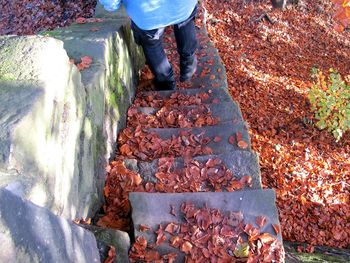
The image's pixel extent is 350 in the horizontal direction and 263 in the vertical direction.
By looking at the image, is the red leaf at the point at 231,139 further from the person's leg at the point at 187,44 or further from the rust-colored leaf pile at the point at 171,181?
the person's leg at the point at 187,44

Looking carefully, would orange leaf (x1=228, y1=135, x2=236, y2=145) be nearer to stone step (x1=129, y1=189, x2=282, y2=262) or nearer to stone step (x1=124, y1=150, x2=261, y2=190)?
stone step (x1=124, y1=150, x2=261, y2=190)

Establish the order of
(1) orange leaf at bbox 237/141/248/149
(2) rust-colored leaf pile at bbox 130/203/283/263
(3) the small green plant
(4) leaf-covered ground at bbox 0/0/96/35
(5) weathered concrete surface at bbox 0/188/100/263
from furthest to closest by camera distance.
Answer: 1. (4) leaf-covered ground at bbox 0/0/96/35
2. (3) the small green plant
3. (1) orange leaf at bbox 237/141/248/149
4. (2) rust-colored leaf pile at bbox 130/203/283/263
5. (5) weathered concrete surface at bbox 0/188/100/263

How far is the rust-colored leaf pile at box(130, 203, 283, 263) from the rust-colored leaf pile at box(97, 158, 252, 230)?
0.48 m

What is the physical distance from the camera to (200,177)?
3.02 m

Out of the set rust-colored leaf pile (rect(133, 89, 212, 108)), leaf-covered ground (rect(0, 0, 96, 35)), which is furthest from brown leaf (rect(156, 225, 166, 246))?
leaf-covered ground (rect(0, 0, 96, 35))

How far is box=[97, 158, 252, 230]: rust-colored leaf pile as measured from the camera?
9.60 feet

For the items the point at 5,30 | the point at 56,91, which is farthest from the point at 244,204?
the point at 5,30

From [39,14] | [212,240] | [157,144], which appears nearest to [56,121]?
[212,240]

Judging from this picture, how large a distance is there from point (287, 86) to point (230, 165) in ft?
15.3

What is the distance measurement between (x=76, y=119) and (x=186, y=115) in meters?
1.76

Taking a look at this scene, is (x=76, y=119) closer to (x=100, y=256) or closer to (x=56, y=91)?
(x=56, y=91)

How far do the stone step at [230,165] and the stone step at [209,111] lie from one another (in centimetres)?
92

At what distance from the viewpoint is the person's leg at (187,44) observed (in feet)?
13.9

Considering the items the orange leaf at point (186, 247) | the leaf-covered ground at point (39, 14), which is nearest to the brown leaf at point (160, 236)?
the orange leaf at point (186, 247)
